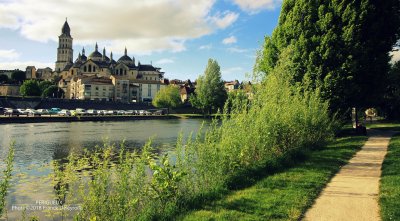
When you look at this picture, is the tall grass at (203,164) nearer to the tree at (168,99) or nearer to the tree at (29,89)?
the tree at (168,99)

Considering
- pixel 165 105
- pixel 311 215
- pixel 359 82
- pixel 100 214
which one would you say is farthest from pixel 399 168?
pixel 165 105

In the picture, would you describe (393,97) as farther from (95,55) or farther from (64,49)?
(64,49)

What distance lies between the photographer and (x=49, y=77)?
190750 mm

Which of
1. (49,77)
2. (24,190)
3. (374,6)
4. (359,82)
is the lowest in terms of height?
(24,190)

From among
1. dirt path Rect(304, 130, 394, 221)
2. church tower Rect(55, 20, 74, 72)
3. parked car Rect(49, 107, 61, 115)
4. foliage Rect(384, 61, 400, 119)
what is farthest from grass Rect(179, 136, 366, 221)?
church tower Rect(55, 20, 74, 72)

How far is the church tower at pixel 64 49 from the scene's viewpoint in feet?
633

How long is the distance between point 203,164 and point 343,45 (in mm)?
18704

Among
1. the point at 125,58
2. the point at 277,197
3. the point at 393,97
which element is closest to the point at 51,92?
the point at 125,58

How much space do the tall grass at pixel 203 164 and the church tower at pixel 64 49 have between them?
190 m

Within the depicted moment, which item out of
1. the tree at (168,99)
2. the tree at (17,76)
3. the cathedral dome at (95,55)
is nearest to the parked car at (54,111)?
the tree at (168,99)

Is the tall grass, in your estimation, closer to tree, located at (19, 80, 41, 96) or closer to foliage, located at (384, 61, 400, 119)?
foliage, located at (384, 61, 400, 119)

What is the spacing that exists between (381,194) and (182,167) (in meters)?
6.35

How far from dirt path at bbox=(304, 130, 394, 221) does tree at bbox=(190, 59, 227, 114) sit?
8153 cm

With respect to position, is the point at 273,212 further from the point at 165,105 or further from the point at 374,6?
the point at 165,105
